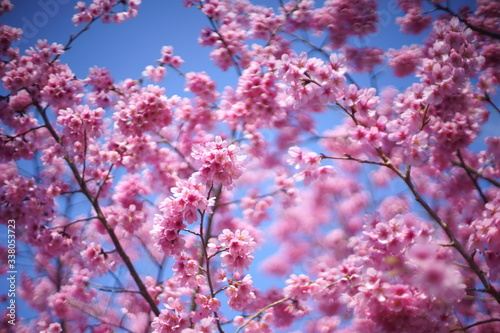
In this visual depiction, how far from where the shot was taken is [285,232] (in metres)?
7.50

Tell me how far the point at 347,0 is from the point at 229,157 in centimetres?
489

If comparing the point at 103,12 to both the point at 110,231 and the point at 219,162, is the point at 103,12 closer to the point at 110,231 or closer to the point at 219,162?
the point at 110,231

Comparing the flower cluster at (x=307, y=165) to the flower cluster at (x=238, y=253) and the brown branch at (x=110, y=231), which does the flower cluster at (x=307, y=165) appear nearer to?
the flower cluster at (x=238, y=253)

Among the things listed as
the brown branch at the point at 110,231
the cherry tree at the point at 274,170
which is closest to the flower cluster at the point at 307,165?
the cherry tree at the point at 274,170

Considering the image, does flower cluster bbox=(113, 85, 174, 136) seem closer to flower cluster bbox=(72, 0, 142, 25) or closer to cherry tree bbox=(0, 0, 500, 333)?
cherry tree bbox=(0, 0, 500, 333)

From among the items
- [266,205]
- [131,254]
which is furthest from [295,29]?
[131,254]

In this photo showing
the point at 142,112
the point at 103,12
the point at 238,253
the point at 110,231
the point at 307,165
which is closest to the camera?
the point at 238,253

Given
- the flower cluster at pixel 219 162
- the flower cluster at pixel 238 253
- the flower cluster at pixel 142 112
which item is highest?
the flower cluster at pixel 142 112

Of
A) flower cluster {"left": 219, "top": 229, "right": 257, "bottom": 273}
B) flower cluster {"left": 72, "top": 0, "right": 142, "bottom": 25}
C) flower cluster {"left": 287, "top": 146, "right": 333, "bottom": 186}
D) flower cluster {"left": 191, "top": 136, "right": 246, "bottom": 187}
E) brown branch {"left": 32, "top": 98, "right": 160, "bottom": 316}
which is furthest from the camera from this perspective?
flower cluster {"left": 72, "top": 0, "right": 142, "bottom": 25}

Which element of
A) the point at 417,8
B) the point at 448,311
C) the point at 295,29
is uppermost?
the point at 295,29

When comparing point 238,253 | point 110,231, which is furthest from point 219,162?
point 110,231

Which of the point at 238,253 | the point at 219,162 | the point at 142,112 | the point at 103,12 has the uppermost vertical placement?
the point at 103,12

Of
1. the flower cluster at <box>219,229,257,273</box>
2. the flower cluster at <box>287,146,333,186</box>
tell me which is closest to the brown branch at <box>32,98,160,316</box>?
the flower cluster at <box>219,229,257,273</box>

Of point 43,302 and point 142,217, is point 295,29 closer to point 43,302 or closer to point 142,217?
point 142,217
